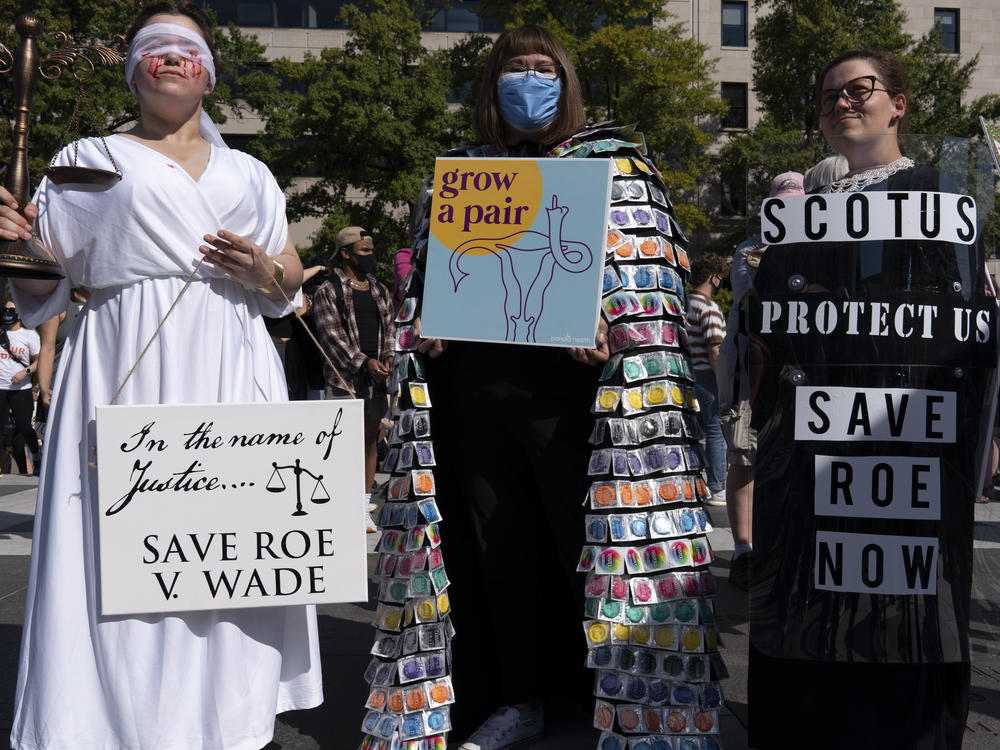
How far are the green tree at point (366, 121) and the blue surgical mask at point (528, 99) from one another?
22.6 metres

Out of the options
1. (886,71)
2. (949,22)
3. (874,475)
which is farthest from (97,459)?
(949,22)

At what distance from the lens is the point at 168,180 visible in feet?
8.31

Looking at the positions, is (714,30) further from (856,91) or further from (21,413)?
(856,91)

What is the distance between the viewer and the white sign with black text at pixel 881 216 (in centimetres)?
251

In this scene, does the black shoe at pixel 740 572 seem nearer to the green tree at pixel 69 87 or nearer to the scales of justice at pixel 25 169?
the scales of justice at pixel 25 169

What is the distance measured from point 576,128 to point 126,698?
190 centimetres

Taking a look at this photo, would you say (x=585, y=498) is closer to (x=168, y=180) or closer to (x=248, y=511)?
(x=248, y=511)

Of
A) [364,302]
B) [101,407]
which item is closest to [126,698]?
[101,407]

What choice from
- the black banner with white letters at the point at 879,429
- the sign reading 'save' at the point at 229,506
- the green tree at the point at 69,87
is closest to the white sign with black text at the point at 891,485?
the black banner with white letters at the point at 879,429

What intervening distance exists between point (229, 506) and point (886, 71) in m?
2.12

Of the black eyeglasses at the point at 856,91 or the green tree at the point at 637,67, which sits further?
the green tree at the point at 637,67

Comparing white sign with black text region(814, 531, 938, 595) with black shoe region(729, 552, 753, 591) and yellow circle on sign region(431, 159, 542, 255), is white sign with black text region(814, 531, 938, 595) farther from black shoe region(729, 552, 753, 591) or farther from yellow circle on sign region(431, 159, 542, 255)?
black shoe region(729, 552, 753, 591)

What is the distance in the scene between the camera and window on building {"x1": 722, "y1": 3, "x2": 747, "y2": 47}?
36.1 metres

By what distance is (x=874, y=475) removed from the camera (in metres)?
2.57
